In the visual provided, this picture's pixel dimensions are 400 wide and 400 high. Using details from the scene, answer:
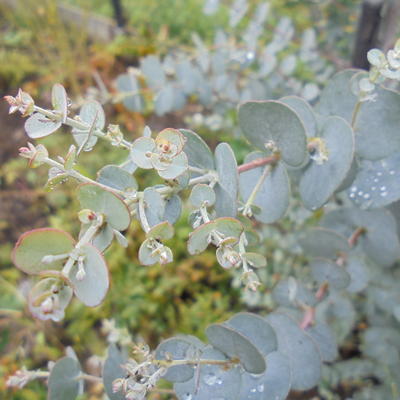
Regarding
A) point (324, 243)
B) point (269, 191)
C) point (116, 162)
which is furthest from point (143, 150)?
point (116, 162)

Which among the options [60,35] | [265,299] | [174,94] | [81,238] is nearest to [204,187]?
[81,238]

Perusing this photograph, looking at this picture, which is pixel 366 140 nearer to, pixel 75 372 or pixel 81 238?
pixel 81 238

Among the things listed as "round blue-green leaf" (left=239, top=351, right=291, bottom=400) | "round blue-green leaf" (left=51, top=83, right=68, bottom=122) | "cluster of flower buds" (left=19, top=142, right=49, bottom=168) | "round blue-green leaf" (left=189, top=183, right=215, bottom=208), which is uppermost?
"round blue-green leaf" (left=51, top=83, right=68, bottom=122)

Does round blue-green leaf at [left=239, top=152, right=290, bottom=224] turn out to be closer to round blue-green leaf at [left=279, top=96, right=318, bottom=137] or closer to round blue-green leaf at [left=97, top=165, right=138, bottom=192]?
round blue-green leaf at [left=279, top=96, right=318, bottom=137]

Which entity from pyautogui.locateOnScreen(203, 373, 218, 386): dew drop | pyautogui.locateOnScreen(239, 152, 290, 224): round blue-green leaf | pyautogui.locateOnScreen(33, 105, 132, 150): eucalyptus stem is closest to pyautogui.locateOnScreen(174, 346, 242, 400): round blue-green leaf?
pyautogui.locateOnScreen(203, 373, 218, 386): dew drop

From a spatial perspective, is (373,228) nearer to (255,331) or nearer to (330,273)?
(330,273)

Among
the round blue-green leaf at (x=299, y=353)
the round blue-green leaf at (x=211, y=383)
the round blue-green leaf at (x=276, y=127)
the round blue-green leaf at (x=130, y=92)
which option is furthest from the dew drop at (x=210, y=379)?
the round blue-green leaf at (x=130, y=92)

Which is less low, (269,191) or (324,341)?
(269,191)
